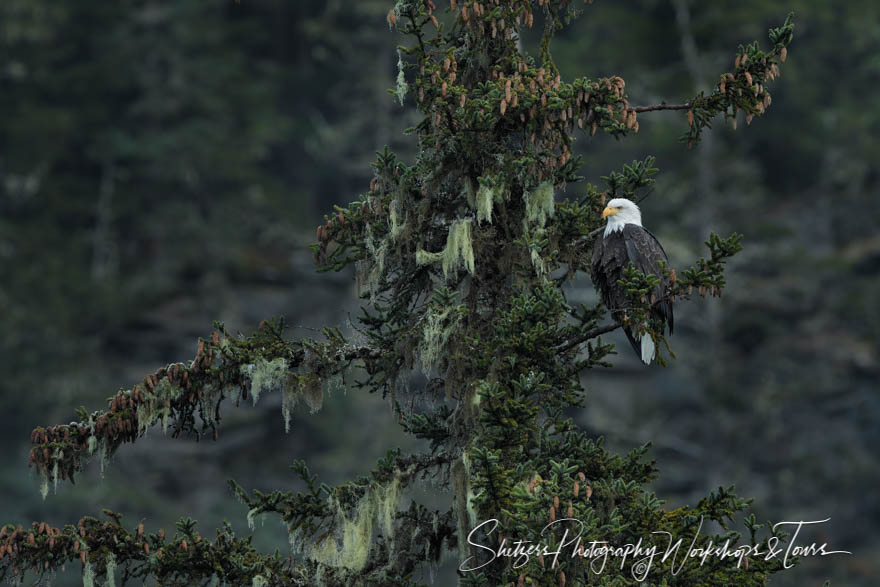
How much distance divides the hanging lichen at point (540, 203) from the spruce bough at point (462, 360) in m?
0.01

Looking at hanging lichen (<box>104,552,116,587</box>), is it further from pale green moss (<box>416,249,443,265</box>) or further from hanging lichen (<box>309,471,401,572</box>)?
pale green moss (<box>416,249,443,265</box>)

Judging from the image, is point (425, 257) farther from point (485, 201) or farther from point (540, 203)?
point (540, 203)

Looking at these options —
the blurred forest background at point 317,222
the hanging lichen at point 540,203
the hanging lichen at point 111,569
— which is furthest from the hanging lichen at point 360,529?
the blurred forest background at point 317,222

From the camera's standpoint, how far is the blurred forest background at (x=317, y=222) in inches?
855

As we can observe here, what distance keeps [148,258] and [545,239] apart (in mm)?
22205

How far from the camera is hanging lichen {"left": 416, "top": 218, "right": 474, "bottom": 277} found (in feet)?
21.3

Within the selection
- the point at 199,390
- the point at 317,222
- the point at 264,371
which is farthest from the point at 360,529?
the point at 317,222

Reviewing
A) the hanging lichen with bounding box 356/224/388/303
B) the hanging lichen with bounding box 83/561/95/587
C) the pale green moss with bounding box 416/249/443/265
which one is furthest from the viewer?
the hanging lichen with bounding box 356/224/388/303

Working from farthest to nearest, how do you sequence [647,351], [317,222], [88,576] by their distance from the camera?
[317,222]
[647,351]
[88,576]

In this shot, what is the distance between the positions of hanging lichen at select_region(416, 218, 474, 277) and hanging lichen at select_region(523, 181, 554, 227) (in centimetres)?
40

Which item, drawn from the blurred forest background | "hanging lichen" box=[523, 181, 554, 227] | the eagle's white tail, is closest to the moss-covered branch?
"hanging lichen" box=[523, 181, 554, 227]

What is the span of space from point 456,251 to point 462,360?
0.69 metres

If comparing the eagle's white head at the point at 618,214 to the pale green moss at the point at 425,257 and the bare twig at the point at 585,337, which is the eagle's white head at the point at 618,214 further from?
the pale green moss at the point at 425,257

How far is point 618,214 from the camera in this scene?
697 cm
